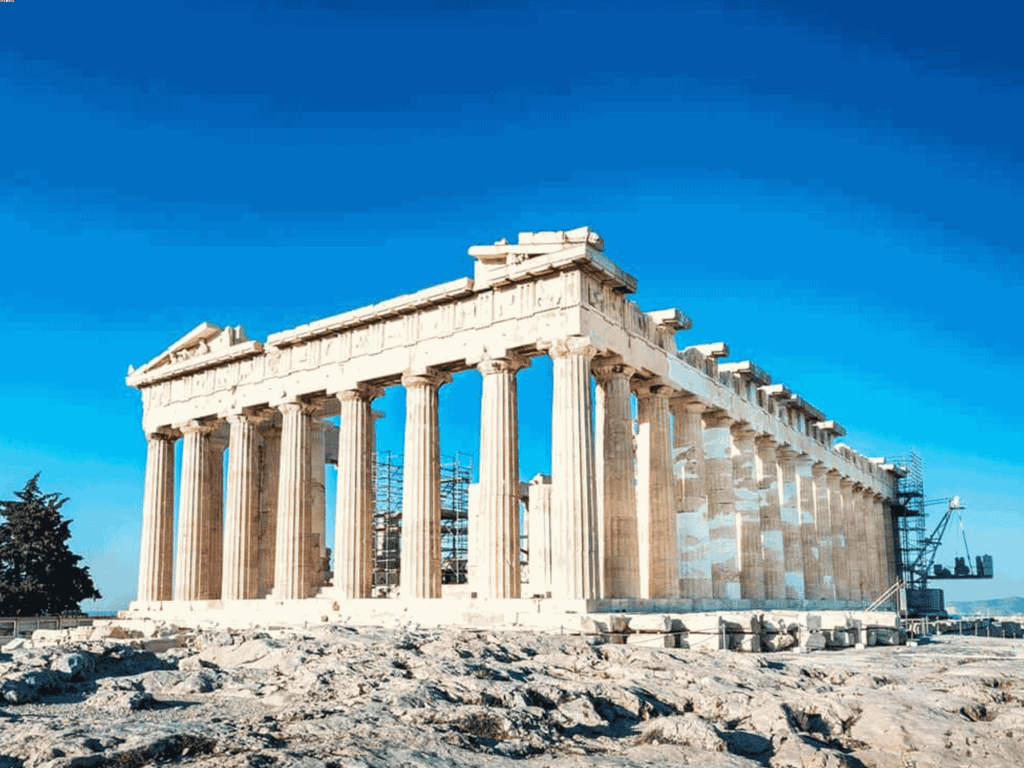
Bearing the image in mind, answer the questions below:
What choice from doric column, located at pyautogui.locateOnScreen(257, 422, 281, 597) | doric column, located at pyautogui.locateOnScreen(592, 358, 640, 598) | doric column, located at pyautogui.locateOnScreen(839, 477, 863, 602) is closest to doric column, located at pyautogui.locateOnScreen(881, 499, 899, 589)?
doric column, located at pyautogui.locateOnScreen(839, 477, 863, 602)

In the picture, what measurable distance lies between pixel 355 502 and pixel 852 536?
1006 inches

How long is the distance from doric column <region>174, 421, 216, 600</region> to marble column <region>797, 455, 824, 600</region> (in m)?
21.2

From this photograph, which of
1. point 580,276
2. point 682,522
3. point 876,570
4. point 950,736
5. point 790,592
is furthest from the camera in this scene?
point 876,570

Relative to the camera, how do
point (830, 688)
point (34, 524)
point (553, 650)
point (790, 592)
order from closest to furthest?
point (830, 688) → point (553, 650) → point (790, 592) → point (34, 524)

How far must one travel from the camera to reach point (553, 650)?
570 inches

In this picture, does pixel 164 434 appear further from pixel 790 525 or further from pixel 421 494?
pixel 790 525

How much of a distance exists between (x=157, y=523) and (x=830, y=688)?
27.4m

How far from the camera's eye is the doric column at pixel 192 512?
3306 cm

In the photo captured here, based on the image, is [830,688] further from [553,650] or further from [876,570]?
[876,570]

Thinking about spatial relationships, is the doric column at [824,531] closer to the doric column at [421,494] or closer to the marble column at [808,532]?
the marble column at [808,532]

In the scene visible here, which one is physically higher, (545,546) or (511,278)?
(511,278)

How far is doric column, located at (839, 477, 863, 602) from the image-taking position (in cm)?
4272

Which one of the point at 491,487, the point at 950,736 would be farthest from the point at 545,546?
the point at 950,736

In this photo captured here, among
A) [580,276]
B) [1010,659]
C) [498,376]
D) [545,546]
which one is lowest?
[1010,659]
